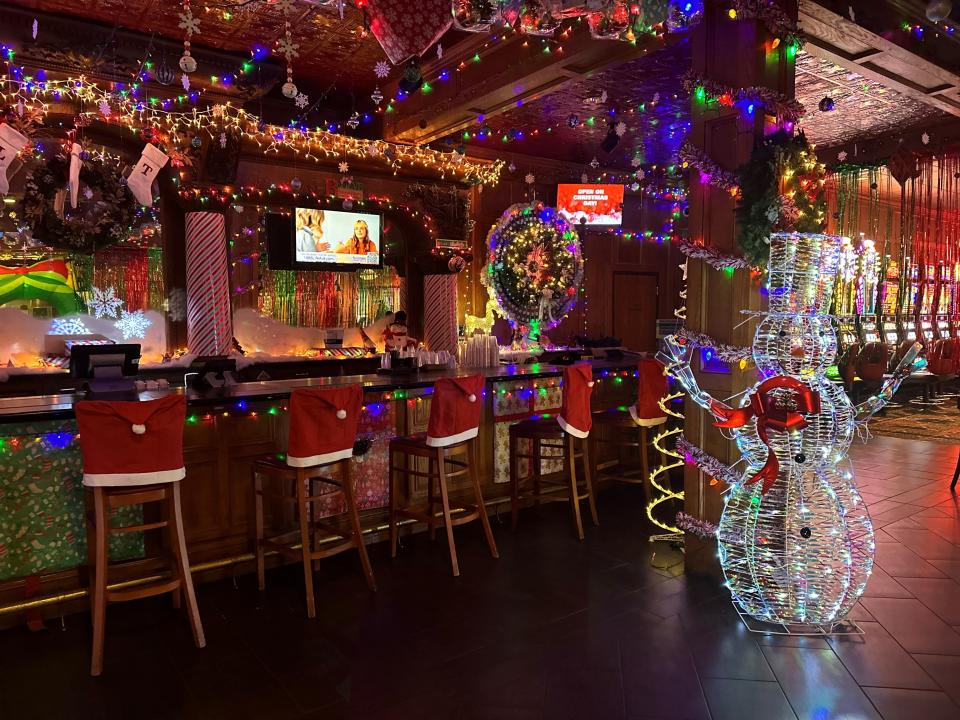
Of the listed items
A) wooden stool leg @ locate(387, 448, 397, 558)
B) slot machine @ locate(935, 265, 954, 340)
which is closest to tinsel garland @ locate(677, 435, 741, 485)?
wooden stool leg @ locate(387, 448, 397, 558)

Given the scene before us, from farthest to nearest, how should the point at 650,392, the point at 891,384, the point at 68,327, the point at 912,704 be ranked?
the point at 68,327 → the point at 650,392 → the point at 891,384 → the point at 912,704

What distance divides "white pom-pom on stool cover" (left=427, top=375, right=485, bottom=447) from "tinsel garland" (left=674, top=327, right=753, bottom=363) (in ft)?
4.13

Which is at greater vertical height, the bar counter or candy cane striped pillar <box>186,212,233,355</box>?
candy cane striped pillar <box>186,212,233,355</box>

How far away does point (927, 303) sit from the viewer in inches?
428

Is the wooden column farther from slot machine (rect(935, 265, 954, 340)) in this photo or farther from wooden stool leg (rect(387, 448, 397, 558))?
slot machine (rect(935, 265, 954, 340))

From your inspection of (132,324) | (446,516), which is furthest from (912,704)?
(132,324)

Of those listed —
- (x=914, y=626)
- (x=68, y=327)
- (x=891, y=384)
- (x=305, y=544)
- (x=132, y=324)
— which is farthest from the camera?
(x=132, y=324)

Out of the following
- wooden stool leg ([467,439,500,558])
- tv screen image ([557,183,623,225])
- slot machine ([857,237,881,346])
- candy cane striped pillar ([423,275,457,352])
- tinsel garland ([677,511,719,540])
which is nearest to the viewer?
tinsel garland ([677,511,719,540])

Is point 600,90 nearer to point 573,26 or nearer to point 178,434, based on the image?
point 573,26

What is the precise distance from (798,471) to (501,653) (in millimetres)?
1591

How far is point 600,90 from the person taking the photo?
20.9 feet

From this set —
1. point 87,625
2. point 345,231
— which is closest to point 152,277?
point 345,231

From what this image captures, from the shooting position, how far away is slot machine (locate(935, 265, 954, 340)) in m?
10.2

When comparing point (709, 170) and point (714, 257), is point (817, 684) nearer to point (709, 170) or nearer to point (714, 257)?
point (714, 257)
